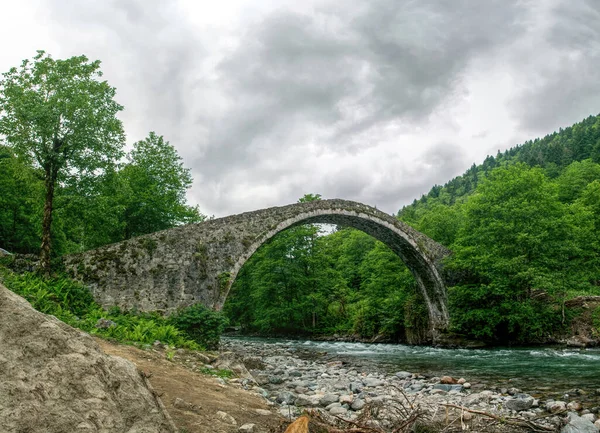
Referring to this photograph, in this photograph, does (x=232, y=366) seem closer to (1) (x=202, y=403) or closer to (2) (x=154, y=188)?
(1) (x=202, y=403)

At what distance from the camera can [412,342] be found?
2311cm

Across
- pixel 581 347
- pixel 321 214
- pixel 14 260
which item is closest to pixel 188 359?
pixel 14 260

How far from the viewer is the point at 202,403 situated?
13.1 ft

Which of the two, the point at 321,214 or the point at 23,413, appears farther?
the point at 321,214

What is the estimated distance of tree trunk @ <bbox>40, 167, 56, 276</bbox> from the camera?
1155 cm

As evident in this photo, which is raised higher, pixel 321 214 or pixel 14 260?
pixel 321 214

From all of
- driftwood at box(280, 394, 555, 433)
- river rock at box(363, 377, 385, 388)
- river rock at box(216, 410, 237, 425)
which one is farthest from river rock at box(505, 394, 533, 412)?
river rock at box(216, 410, 237, 425)

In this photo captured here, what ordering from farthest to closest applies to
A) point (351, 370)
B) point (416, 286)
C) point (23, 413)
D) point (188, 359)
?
point (416, 286)
point (351, 370)
point (188, 359)
point (23, 413)

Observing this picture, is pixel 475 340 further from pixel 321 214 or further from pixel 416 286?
pixel 321 214

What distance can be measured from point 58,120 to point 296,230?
20.7 meters

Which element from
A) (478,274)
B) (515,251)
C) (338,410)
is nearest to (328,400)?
(338,410)

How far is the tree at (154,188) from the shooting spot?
1998cm

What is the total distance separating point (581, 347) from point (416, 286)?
9.89m

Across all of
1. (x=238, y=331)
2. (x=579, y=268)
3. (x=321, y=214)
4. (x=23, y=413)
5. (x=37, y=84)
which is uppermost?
(x=37, y=84)
